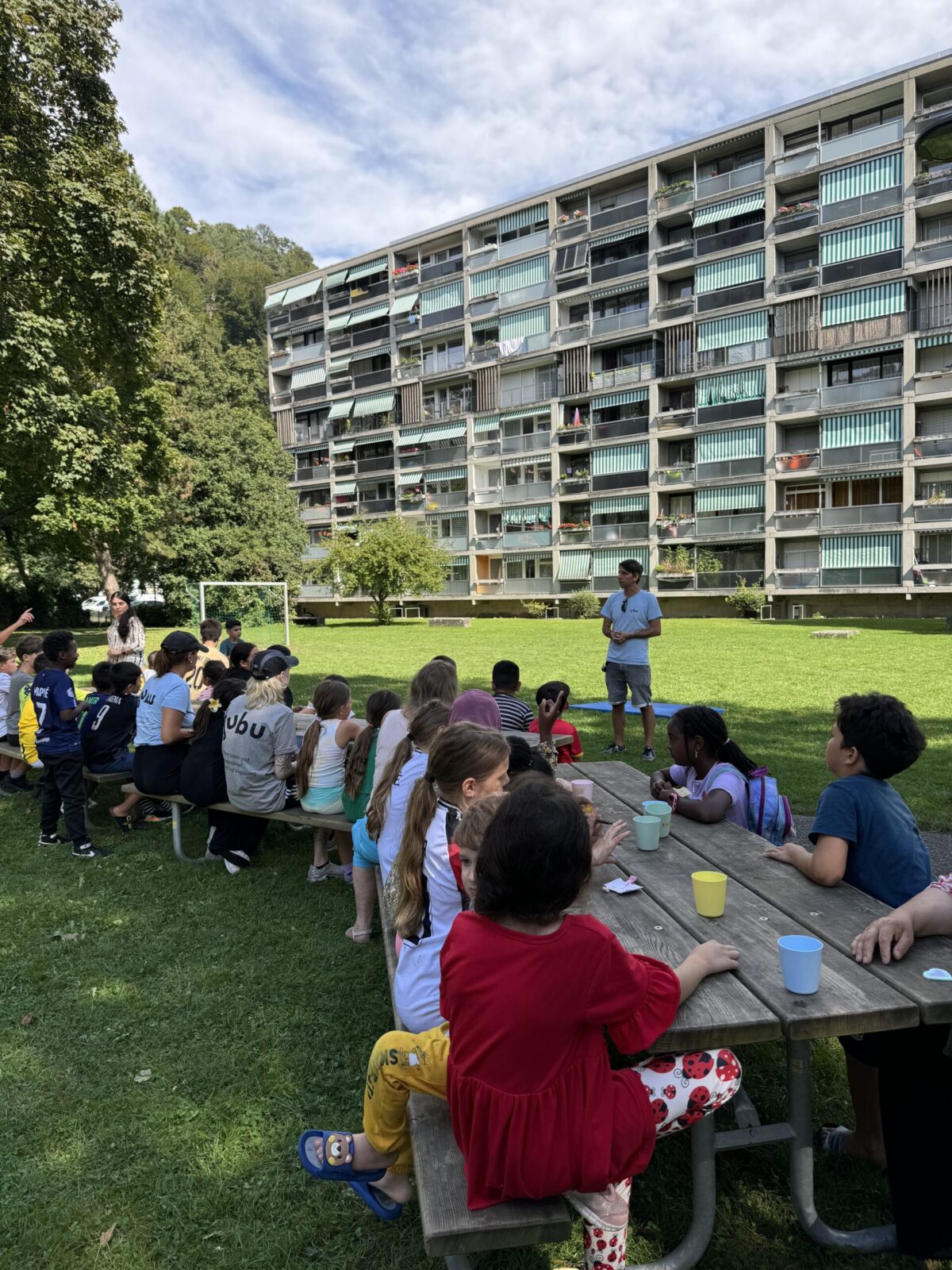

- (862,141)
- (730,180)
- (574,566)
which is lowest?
(574,566)

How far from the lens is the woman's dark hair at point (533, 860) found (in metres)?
1.71

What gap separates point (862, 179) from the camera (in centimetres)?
2981

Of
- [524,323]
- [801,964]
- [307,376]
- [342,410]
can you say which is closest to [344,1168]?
[801,964]

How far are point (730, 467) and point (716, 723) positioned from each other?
3220cm

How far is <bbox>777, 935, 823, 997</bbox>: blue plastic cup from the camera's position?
2029 mm

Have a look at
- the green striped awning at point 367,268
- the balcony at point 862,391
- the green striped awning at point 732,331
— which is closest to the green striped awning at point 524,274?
the green striped awning at point 367,268

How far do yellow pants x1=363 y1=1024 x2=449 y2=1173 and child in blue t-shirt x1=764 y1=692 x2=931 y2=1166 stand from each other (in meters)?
1.36

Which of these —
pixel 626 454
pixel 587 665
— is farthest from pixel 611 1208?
pixel 626 454

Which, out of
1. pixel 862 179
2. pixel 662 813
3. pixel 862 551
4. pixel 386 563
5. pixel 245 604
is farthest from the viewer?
pixel 386 563

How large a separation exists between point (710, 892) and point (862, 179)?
35.5 metres

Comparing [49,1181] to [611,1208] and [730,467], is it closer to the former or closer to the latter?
[611,1208]

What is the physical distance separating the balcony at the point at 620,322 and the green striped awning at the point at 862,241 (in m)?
7.76

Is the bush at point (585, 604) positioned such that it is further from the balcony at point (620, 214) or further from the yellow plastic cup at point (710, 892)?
the yellow plastic cup at point (710, 892)

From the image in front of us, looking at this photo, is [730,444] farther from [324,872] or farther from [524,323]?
[324,872]
